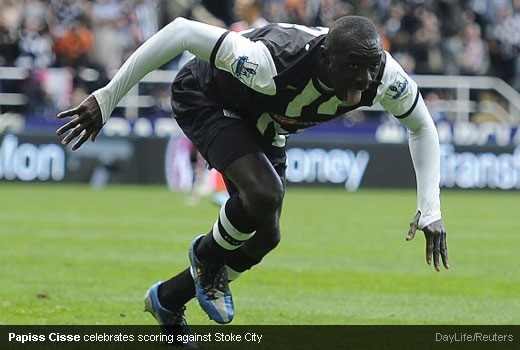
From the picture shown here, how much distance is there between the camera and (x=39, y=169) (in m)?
22.0

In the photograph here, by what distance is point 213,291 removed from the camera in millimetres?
6754

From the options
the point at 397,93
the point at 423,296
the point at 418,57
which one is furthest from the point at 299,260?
the point at 418,57

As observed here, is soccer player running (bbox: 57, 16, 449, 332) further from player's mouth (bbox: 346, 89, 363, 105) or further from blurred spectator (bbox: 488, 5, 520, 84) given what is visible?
blurred spectator (bbox: 488, 5, 520, 84)

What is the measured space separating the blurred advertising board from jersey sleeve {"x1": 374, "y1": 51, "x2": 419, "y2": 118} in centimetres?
1516

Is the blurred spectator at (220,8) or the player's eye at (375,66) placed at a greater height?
the player's eye at (375,66)

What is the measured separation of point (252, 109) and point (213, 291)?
3.67ft

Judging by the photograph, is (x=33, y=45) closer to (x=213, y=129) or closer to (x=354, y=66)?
(x=213, y=129)

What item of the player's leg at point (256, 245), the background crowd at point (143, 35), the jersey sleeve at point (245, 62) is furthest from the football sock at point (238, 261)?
the background crowd at point (143, 35)

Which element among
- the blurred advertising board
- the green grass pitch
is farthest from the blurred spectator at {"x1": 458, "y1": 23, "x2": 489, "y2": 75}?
the green grass pitch

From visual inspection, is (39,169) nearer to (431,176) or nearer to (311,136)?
(311,136)

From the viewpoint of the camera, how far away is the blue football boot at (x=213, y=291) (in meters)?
6.66

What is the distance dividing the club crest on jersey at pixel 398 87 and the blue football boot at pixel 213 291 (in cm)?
146

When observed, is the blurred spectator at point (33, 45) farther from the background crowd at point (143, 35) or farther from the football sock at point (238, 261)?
the football sock at point (238, 261)

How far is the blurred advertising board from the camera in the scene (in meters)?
21.8
